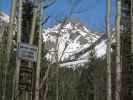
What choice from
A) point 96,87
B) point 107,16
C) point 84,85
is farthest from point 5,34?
point 84,85

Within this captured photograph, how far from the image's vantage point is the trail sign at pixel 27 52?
45.9 ft

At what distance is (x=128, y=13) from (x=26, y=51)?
10.5 metres

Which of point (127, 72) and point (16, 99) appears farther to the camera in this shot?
point (127, 72)

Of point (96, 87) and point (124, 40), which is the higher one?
point (124, 40)

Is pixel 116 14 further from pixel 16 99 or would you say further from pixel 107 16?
pixel 16 99

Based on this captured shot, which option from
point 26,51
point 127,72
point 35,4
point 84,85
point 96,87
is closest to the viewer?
point 26,51

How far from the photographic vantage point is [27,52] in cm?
1417

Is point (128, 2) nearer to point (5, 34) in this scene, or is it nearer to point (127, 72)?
point (127, 72)

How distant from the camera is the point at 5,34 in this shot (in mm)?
25781

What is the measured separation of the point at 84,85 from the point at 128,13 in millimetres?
27886

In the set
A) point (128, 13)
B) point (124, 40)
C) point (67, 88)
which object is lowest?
point (67, 88)

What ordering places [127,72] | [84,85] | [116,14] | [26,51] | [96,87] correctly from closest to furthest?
[26,51], [116,14], [127,72], [96,87], [84,85]

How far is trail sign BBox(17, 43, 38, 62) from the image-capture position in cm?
1398

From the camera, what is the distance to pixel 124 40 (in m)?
23.8
